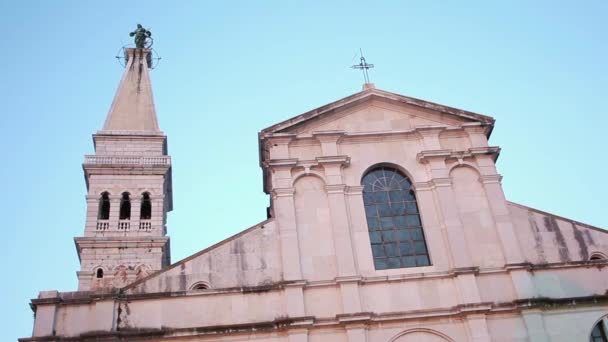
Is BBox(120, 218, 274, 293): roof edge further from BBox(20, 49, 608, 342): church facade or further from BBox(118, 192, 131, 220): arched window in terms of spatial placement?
BBox(118, 192, 131, 220): arched window

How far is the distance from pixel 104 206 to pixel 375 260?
70.2 ft

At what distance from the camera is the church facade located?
17.2 meters

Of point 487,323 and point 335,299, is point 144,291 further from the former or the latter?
point 487,323

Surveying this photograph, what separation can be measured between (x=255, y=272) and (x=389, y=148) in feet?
19.2

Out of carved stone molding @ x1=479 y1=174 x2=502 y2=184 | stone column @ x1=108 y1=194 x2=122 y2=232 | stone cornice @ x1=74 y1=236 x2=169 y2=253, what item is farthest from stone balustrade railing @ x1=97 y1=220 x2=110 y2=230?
carved stone molding @ x1=479 y1=174 x2=502 y2=184

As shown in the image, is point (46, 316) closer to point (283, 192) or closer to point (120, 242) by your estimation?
point (283, 192)

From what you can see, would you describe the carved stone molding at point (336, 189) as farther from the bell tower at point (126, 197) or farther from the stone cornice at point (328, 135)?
the bell tower at point (126, 197)

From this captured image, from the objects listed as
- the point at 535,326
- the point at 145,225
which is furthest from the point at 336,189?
the point at 145,225

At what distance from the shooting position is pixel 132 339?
54.9 feet

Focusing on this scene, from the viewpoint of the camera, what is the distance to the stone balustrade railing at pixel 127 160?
121 ft

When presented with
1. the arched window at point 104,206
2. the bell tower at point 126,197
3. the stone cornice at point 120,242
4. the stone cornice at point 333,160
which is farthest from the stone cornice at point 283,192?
the arched window at point 104,206

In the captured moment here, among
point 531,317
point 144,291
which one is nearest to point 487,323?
point 531,317

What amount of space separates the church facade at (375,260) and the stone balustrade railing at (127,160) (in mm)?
17164

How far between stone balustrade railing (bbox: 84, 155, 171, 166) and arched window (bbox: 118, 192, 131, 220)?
1.93 metres
